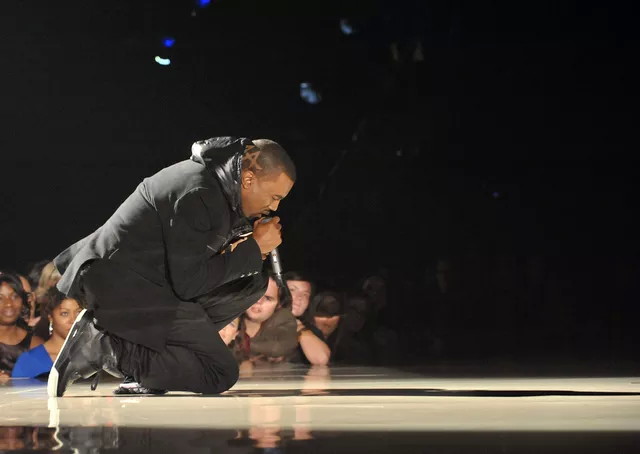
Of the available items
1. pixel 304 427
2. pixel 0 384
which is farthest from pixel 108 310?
pixel 0 384

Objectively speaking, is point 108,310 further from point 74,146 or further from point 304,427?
point 74,146

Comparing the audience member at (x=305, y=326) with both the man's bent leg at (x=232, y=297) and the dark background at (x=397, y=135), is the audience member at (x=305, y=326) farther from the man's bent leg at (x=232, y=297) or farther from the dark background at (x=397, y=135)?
the man's bent leg at (x=232, y=297)

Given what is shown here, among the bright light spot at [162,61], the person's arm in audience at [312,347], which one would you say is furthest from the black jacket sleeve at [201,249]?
the bright light spot at [162,61]

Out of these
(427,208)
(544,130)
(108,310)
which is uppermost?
(544,130)

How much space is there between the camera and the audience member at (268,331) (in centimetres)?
464

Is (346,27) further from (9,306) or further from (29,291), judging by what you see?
(9,306)

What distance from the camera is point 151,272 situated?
2604 mm

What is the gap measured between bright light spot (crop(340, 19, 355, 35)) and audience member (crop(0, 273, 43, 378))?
1942mm

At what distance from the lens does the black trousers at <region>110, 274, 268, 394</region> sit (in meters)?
2.65

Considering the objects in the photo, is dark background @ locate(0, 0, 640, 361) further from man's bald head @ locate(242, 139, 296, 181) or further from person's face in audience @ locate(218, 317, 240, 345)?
man's bald head @ locate(242, 139, 296, 181)

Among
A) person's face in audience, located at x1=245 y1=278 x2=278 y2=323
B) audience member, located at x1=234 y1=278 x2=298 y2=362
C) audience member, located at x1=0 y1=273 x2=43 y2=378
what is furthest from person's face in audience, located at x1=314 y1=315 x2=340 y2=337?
audience member, located at x1=0 y1=273 x2=43 y2=378

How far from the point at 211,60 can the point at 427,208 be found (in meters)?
1.27

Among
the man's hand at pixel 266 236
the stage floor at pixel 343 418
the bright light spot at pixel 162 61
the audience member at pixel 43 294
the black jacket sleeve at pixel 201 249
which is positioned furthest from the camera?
the bright light spot at pixel 162 61

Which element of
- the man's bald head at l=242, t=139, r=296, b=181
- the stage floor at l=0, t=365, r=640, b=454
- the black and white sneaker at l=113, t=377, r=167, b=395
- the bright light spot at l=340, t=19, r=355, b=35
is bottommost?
the stage floor at l=0, t=365, r=640, b=454
